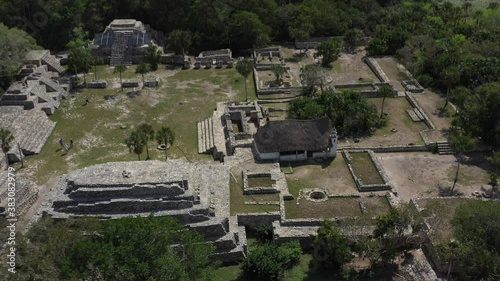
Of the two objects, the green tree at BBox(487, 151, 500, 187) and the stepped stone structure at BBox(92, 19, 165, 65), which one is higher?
the green tree at BBox(487, 151, 500, 187)

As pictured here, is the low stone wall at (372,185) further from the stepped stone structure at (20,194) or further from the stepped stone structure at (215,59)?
the stepped stone structure at (215,59)

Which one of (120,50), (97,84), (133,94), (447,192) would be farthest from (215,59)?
(447,192)

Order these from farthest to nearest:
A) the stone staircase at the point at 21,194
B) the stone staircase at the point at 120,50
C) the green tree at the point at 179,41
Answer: the stone staircase at the point at 120,50 < the green tree at the point at 179,41 < the stone staircase at the point at 21,194

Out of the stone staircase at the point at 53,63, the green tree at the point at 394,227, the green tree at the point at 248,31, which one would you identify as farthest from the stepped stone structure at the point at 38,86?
the green tree at the point at 394,227

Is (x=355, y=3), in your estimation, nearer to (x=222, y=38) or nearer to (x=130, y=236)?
(x=222, y=38)

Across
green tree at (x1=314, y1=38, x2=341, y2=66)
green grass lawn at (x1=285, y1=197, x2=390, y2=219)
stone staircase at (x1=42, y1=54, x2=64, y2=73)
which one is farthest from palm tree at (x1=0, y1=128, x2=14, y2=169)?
green tree at (x1=314, y1=38, x2=341, y2=66)

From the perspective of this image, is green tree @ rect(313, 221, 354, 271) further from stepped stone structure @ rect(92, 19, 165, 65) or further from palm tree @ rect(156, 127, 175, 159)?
stepped stone structure @ rect(92, 19, 165, 65)

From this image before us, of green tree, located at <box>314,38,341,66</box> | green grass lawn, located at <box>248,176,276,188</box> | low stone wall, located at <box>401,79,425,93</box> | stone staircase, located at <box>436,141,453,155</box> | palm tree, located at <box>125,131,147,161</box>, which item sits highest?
green tree, located at <box>314,38,341,66</box>
